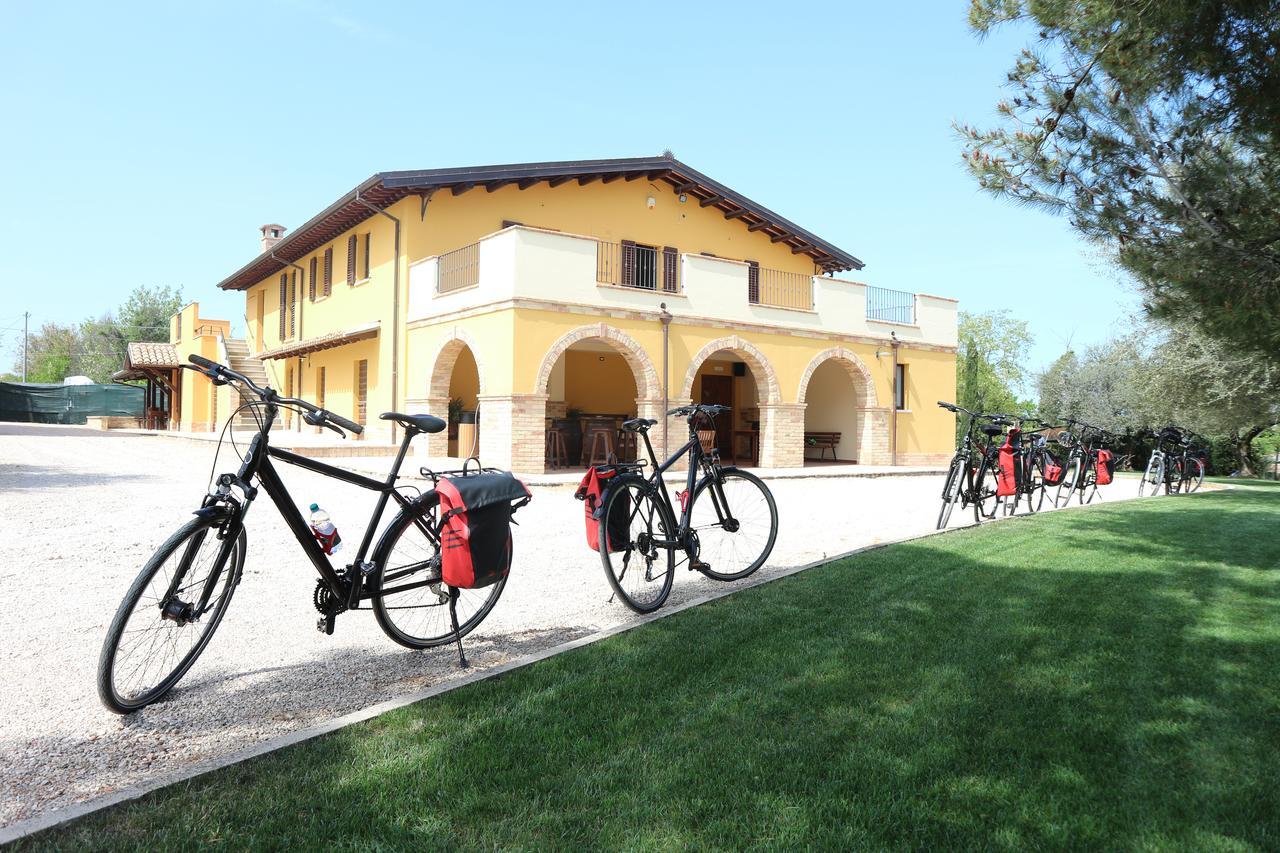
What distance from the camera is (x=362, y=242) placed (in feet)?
63.1

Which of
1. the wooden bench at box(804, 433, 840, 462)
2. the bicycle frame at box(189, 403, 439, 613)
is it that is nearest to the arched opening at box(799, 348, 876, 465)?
the wooden bench at box(804, 433, 840, 462)

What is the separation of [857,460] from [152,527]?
16.0m

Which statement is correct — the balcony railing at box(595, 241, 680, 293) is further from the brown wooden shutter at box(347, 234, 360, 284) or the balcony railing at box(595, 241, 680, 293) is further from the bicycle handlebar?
the bicycle handlebar

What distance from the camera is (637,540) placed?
448 cm

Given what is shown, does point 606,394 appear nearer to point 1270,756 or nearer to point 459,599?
point 459,599

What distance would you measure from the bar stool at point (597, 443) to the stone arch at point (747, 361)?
1709 millimetres

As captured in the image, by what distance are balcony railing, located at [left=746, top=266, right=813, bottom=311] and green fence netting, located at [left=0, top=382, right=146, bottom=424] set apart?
108 feet

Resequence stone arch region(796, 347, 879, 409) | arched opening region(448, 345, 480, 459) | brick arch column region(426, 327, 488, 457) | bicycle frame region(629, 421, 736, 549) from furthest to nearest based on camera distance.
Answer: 1. stone arch region(796, 347, 879, 409)
2. arched opening region(448, 345, 480, 459)
3. brick arch column region(426, 327, 488, 457)
4. bicycle frame region(629, 421, 736, 549)

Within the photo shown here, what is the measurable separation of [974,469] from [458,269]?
1105 centimetres

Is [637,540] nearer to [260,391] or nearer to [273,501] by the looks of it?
[273,501]

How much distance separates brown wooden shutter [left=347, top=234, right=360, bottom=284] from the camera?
19.6 metres

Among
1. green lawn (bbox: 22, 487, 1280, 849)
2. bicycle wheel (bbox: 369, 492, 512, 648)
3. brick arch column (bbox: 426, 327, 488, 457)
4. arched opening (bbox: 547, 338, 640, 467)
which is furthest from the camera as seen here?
arched opening (bbox: 547, 338, 640, 467)

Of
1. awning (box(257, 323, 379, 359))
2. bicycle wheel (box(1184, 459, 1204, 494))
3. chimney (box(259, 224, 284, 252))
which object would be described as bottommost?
bicycle wheel (box(1184, 459, 1204, 494))

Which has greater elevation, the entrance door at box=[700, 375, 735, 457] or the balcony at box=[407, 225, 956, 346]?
the balcony at box=[407, 225, 956, 346]
